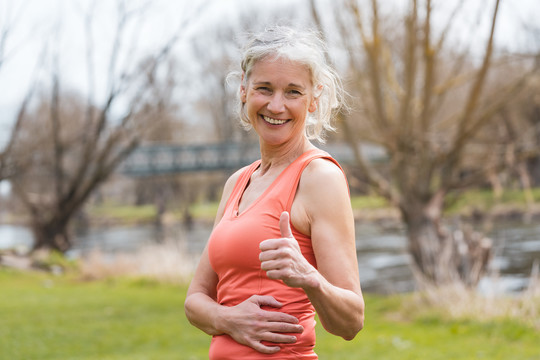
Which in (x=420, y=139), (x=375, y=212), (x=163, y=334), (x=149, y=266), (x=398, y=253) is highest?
(x=420, y=139)

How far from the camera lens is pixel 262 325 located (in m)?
1.74

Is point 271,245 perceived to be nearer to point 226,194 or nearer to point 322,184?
point 322,184

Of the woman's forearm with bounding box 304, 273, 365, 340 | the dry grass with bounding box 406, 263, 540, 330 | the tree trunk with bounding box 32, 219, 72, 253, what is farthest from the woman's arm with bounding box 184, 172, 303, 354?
the tree trunk with bounding box 32, 219, 72, 253

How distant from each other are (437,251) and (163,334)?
→ 4.67 meters

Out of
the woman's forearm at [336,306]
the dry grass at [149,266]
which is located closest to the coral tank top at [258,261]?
the woman's forearm at [336,306]

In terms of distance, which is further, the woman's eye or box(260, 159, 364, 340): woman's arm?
the woman's eye

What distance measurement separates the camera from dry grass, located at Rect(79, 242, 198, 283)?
49.8 ft

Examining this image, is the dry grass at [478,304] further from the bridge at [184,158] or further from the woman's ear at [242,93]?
the bridge at [184,158]

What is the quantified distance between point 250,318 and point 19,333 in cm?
767

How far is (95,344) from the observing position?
26.6ft

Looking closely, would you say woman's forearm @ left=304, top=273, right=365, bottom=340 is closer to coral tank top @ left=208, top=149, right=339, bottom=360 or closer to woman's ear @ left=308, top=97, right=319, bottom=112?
coral tank top @ left=208, top=149, right=339, bottom=360

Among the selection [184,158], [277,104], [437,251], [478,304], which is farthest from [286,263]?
[184,158]

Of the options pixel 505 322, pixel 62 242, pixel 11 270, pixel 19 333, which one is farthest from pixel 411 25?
pixel 62 242

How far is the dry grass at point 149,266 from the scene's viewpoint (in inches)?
598
